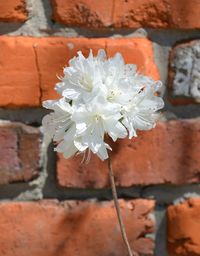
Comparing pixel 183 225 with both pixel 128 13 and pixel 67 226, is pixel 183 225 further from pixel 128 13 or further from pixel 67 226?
pixel 128 13

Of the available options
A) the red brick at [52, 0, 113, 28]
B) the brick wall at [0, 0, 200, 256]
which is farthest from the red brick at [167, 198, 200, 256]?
the red brick at [52, 0, 113, 28]

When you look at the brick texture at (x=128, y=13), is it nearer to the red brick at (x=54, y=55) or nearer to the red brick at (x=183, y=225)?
the red brick at (x=54, y=55)

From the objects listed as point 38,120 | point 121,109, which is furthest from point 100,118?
point 38,120

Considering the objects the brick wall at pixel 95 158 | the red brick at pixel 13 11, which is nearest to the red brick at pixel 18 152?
the brick wall at pixel 95 158

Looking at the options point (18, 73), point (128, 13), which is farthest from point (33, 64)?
point (128, 13)

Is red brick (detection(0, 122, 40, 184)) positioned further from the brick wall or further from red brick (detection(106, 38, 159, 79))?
red brick (detection(106, 38, 159, 79))
